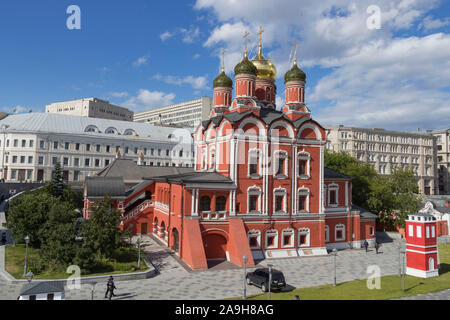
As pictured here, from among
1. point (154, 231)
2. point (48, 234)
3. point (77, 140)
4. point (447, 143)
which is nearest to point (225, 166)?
point (154, 231)

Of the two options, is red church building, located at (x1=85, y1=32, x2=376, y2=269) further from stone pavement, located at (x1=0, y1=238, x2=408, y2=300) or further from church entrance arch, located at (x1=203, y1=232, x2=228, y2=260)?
stone pavement, located at (x1=0, y1=238, x2=408, y2=300)

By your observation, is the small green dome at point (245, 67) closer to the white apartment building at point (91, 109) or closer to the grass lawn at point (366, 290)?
the grass lawn at point (366, 290)

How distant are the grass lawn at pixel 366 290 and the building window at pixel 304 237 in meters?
8.00

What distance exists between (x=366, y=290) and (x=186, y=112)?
127897 mm

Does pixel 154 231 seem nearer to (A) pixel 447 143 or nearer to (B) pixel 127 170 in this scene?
(B) pixel 127 170

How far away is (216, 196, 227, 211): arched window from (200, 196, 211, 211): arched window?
68cm

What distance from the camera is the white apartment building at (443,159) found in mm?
97000

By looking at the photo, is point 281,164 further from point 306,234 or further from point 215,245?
point 215,245

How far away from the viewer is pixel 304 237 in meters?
30.2

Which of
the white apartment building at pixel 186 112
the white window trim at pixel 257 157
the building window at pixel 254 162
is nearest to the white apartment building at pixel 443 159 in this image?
the white apartment building at pixel 186 112

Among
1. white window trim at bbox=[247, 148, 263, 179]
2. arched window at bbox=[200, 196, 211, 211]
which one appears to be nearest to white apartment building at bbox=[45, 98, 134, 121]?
white window trim at bbox=[247, 148, 263, 179]

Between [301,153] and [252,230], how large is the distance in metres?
7.92

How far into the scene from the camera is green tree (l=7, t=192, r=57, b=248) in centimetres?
2519

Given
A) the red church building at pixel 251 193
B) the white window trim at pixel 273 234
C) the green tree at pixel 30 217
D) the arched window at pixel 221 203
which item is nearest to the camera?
the green tree at pixel 30 217
